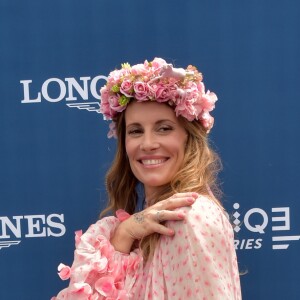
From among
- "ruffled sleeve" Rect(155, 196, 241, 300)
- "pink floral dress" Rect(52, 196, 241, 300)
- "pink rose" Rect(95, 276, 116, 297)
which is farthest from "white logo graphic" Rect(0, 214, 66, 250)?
"ruffled sleeve" Rect(155, 196, 241, 300)

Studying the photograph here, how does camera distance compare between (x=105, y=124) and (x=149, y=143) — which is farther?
(x=105, y=124)

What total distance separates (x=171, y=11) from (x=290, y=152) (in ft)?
2.38

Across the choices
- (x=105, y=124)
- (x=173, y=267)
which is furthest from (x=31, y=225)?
(x=173, y=267)

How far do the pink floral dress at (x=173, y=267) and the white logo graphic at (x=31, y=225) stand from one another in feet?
2.13

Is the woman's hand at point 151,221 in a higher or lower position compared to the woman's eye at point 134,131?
lower

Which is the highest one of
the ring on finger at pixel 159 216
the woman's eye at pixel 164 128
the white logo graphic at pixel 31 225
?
the woman's eye at pixel 164 128

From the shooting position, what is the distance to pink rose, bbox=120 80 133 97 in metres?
1.61

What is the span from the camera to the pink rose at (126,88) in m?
1.61

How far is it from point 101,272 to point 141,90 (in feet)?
1.74

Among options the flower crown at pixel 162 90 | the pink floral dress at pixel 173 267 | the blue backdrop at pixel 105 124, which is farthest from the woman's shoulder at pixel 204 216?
the blue backdrop at pixel 105 124

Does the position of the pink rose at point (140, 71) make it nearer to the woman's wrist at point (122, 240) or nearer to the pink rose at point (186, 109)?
the pink rose at point (186, 109)

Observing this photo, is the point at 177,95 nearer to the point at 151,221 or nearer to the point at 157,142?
the point at 157,142

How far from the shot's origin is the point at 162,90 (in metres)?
1.56

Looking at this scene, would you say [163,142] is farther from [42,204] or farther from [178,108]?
[42,204]
